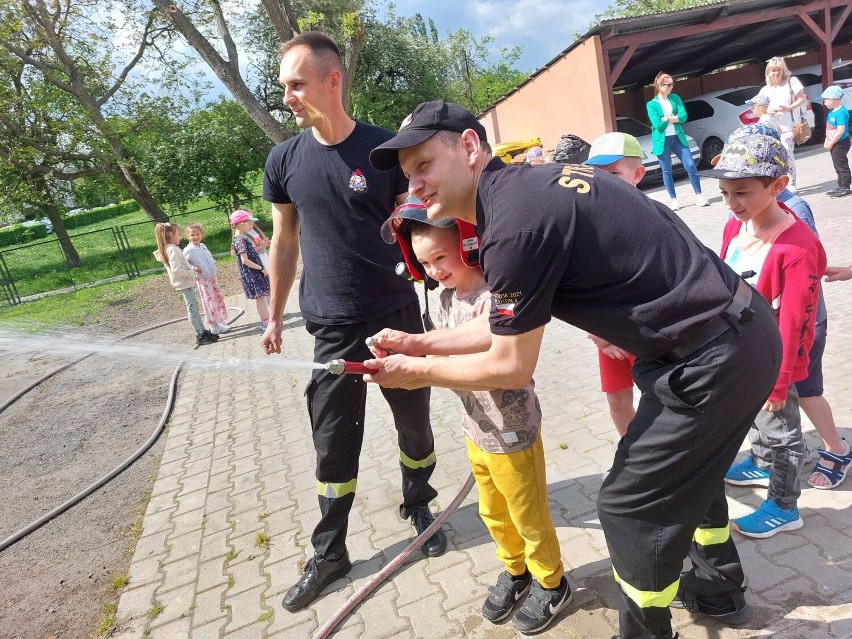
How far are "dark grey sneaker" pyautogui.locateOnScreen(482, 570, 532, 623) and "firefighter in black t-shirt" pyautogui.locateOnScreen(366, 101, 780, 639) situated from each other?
2.56 ft

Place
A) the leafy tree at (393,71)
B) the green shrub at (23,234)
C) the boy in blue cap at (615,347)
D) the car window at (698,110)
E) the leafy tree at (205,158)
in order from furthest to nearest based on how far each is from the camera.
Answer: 1. the green shrub at (23,234)
2. the leafy tree at (393,71)
3. the leafy tree at (205,158)
4. the car window at (698,110)
5. the boy in blue cap at (615,347)

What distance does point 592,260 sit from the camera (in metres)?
1.62

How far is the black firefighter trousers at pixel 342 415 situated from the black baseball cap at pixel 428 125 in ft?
4.23

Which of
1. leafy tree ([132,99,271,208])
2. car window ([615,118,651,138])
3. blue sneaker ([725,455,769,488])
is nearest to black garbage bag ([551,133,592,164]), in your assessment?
blue sneaker ([725,455,769,488])

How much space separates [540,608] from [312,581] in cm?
123

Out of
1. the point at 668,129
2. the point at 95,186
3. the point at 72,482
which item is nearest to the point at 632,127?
the point at 668,129

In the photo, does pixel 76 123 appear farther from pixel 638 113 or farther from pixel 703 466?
pixel 703 466

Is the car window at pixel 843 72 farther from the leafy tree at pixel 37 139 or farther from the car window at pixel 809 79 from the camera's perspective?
the leafy tree at pixel 37 139

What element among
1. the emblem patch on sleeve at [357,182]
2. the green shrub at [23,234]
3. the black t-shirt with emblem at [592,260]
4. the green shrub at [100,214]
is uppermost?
the green shrub at [100,214]

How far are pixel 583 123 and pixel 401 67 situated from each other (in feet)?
63.1

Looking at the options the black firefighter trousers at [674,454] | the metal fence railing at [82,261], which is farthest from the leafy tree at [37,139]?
the black firefighter trousers at [674,454]

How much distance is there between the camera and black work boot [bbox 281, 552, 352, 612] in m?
3.10

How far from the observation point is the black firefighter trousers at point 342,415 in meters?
3.05

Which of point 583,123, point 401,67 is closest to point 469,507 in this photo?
point 583,123
